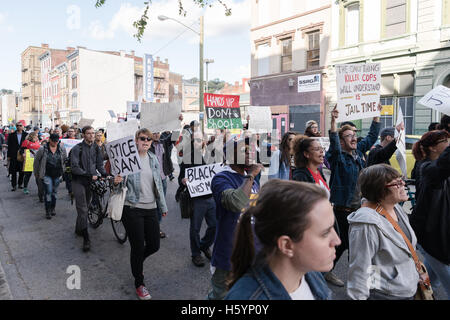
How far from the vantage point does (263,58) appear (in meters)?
26.2

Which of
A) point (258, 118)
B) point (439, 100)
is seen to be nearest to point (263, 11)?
point (258, 118)

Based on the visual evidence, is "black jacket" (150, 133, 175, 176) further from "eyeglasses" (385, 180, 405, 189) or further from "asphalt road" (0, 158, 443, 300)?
"eyeglasses" (385, 180, 405, 189)

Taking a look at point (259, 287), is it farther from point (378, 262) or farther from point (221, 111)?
point (221, 111)

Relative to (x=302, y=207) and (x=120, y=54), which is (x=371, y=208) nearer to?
(x=302, y=207)

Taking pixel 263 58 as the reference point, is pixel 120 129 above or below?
below

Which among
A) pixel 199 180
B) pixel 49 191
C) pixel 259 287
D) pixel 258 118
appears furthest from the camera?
pixel 258 118

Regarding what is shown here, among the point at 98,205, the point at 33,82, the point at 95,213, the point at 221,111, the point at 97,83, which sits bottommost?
the point at 95,213

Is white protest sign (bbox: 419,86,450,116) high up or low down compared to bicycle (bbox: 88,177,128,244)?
up

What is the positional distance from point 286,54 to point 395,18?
751 cm

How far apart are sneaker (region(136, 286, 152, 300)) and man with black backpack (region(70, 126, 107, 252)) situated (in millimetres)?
2102

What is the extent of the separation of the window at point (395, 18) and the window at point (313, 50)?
4420 mm

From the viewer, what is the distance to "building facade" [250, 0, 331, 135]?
21984 mm

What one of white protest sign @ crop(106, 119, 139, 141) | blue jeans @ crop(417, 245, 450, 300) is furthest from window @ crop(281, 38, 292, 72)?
blue jeans @ crop(417, 245, 450, 300)
